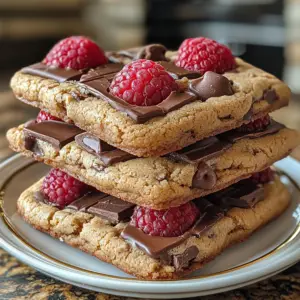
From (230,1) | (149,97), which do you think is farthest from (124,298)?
(230,1)

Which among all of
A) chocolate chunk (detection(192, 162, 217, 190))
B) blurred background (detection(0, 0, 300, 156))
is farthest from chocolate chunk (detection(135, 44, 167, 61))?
blurred background (detection(0, 0, 300, 156))

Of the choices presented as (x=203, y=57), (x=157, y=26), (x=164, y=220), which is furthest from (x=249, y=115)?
(x=157, y=26)

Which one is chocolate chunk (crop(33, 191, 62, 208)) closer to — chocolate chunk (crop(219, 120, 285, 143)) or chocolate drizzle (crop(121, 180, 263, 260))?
chocolate drizzle (crop(121, 180, 263, 260))

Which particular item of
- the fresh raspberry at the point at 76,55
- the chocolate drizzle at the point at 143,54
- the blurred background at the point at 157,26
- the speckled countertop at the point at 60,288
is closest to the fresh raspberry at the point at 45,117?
the fresh raspberry at the point at 76,55

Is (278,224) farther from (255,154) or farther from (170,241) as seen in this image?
(170,241)

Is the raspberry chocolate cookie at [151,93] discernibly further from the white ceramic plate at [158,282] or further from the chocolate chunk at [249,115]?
the white ceramic plate at [158,282]
